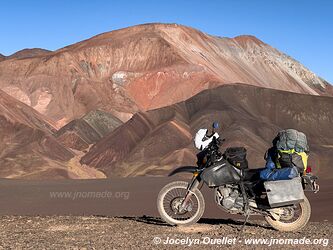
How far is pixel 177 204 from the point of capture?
1081cm

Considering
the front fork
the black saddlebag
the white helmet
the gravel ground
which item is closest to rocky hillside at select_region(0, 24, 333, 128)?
the gravel ground

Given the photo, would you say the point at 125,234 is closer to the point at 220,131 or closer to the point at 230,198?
the point at 230,198

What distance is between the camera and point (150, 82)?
110 meters

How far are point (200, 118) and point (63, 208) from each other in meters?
51.1

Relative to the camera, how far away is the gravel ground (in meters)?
8.68

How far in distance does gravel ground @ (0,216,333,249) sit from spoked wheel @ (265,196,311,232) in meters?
0.15

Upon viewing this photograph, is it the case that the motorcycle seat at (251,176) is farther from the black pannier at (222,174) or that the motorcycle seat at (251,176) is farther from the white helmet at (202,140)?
the white helmet at (202,140)

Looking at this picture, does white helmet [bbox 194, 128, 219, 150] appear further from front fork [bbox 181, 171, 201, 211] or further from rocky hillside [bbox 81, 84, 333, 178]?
rocky hillside [bbox 81, 84, 333, 178]

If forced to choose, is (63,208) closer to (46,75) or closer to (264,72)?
(46,75)

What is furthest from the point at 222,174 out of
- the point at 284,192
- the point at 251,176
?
the point at 284,192

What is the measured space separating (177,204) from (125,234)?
4.70 feet

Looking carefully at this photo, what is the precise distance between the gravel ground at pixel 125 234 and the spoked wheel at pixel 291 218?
0.15 meters

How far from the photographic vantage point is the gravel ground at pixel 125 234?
8680 mm

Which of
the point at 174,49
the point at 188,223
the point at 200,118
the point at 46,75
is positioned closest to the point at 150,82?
the point at 174,49
